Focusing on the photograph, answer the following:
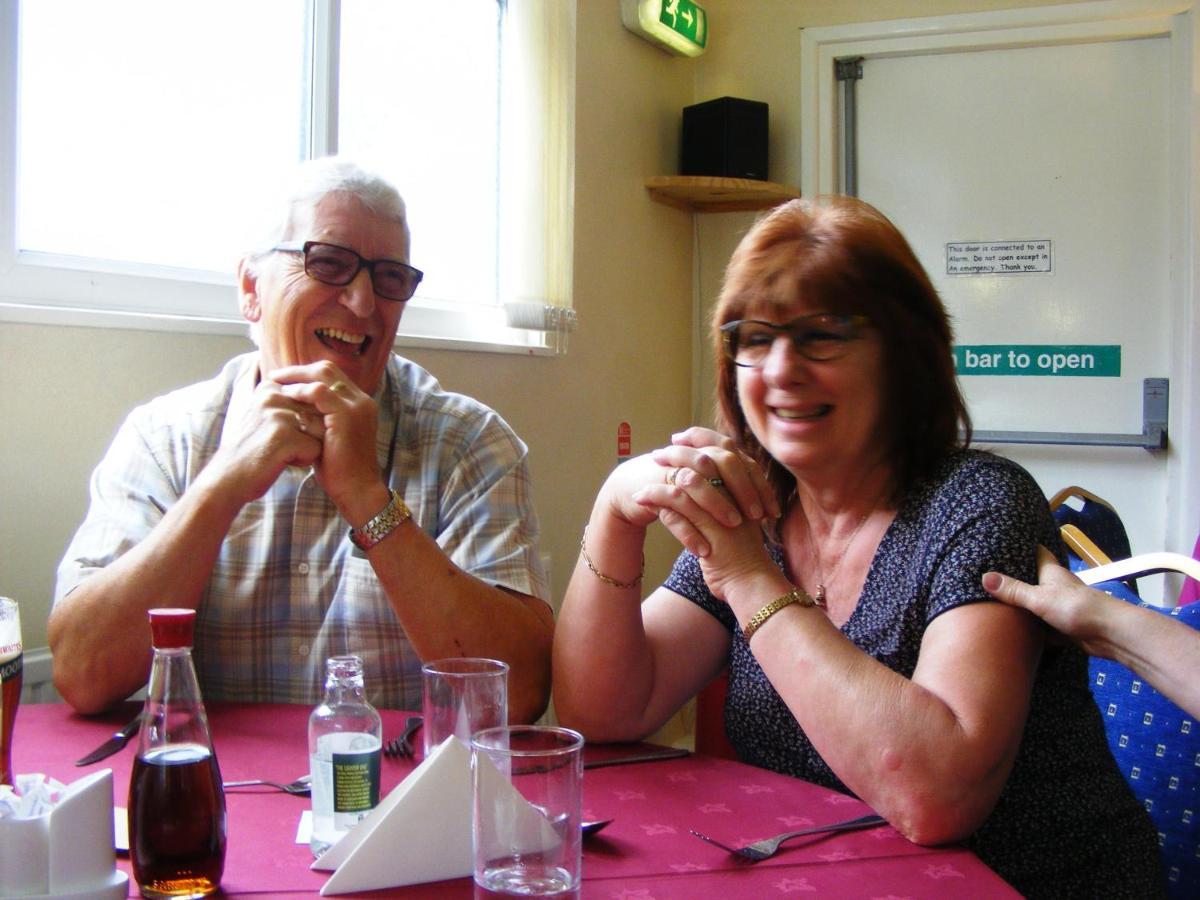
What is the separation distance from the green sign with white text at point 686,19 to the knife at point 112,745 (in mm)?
2918

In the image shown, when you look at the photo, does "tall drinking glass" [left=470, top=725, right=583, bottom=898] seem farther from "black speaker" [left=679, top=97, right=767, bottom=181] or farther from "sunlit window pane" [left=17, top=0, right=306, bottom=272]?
"black speaker" [left=679, top=97, right=767, bottom=181]

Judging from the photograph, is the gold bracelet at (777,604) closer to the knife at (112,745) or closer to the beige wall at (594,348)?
the knife at (112,745)

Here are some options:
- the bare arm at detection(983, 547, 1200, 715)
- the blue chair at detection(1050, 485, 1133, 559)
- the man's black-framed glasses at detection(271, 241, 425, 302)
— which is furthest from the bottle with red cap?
the blue chair at detection(1050, 485, 1133, 559)

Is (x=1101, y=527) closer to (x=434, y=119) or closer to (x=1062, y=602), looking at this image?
(x=1062, y=602)

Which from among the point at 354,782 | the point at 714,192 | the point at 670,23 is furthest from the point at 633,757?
the point at 670,23

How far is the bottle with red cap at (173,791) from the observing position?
83cm

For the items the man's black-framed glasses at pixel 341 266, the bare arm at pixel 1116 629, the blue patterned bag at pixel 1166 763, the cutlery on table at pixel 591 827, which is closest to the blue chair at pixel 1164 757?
the blue patterned bag at pixel 1166 763

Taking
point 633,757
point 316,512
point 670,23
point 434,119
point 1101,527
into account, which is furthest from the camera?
point 670,23

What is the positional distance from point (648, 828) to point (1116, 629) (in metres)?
0.53

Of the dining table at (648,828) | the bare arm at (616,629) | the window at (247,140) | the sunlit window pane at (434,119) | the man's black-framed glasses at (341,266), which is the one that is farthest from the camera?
the sunlit window pane at (434,119)

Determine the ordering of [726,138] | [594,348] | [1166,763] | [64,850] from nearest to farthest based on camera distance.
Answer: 1. [64,850]
2. [1166,763]
3. [594,348]
4. [726,138]

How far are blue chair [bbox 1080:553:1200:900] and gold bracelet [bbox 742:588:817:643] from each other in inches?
18.1

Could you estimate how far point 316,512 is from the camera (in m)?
1.64

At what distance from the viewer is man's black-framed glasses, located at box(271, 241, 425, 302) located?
1.68 m
